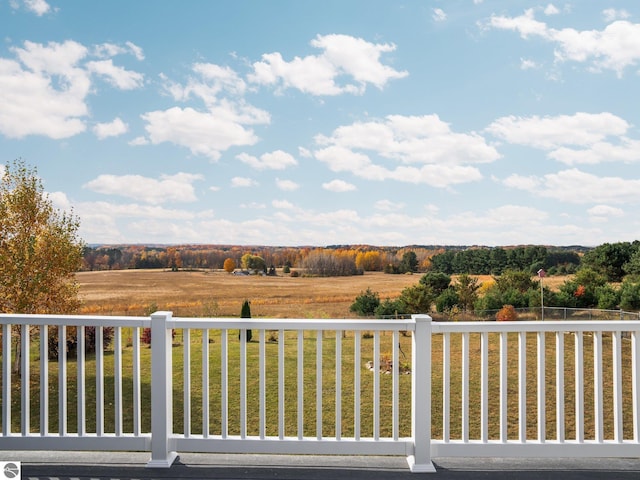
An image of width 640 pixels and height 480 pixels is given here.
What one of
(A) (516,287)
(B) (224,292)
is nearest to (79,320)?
(B) (224,292)

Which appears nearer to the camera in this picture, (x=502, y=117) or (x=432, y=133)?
(x=502, y=117)

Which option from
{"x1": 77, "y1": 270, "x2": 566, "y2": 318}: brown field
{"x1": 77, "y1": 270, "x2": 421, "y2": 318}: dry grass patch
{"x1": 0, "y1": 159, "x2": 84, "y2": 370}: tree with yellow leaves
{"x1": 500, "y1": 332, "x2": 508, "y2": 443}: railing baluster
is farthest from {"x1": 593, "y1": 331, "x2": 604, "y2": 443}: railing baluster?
A: {"x1": 77, "y1": 270, "x2": 421, "y2": 318}: dry grass patch

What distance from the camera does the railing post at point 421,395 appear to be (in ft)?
7.75

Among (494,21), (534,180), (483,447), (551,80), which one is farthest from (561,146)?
(483,447)

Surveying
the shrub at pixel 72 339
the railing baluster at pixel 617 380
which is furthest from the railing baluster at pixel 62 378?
the shrub at pixel 72 339

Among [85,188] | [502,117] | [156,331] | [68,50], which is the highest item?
[68,50]

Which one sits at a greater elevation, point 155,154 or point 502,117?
point 502,117

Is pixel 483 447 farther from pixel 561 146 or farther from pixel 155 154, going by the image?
pixel 561 146

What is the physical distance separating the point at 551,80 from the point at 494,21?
3.63m

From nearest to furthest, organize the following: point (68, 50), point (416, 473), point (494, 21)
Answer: point (416, 473), point (494, 21), point (68, 50)

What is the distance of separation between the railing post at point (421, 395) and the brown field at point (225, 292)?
1226 cm

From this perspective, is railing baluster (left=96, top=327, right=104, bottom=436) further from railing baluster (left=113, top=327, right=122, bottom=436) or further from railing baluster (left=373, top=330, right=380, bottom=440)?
railing baluster (left=373, top=330, right=380, bottom=440)

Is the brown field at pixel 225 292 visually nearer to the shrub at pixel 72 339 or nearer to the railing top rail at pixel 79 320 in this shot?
the shrub at pixel 72 339

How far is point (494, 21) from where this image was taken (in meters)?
12.9
